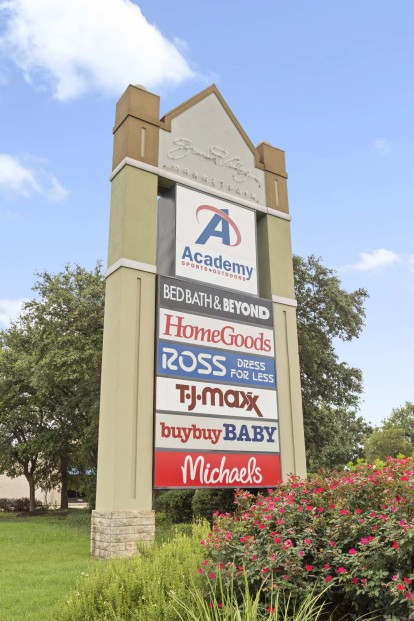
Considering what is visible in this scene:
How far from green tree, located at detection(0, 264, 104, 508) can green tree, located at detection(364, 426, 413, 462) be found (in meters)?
38.6

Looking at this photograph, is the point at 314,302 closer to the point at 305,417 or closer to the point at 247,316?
the point at 305,417

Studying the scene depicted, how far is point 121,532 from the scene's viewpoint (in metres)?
13.0

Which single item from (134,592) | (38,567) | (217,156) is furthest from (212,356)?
(134,592)

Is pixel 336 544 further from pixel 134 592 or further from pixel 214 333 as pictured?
pixel 214 333

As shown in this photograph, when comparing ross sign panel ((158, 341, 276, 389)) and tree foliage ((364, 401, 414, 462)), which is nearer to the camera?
ross sign panel ((158, 341, 276, 389))

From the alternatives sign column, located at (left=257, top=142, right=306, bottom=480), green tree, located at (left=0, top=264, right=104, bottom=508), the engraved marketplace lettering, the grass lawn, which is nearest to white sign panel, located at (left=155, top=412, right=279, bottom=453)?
sign column, located at (left=257, top=142, right=306, bottom=480)

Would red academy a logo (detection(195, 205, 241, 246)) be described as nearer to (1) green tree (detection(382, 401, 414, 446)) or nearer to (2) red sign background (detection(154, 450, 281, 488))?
(2) red sign background (detection(154, 450, 281, 488))

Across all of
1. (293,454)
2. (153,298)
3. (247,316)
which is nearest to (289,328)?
(247,316)

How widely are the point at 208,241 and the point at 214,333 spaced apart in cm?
316

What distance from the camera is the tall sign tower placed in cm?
1389

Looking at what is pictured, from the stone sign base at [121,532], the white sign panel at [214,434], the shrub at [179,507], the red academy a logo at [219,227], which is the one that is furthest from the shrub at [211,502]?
the red academy a logo at [219,227]

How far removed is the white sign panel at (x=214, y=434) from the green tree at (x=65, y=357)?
12.2 m

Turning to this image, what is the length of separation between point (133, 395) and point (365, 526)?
851 centimetres

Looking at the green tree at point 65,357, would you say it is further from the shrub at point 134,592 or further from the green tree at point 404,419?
the green tree at point 404,419
